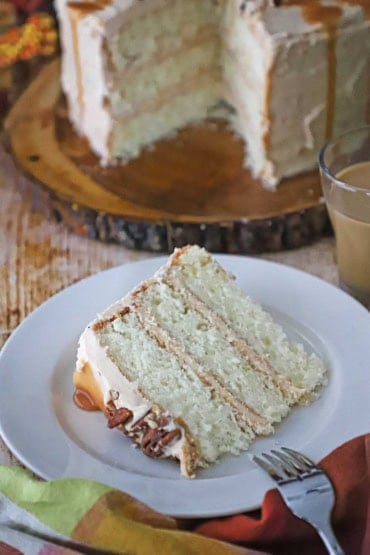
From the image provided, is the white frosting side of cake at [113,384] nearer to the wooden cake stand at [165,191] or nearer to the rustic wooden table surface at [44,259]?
the rustic wooden table surface at [44,259]

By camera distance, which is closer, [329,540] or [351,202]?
[329,540]

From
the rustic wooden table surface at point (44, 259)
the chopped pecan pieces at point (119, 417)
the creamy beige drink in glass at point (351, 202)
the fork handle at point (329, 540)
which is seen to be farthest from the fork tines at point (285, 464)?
the rustic wooden table surface at point (44, 259)

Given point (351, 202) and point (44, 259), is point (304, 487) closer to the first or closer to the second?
point (351, 202)

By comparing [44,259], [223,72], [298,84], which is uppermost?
[298,84]

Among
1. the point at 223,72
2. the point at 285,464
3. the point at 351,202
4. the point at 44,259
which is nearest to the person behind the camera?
the point at 285,464

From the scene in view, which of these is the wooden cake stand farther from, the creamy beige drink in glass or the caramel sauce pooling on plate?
the caramel sauce pooling on plate

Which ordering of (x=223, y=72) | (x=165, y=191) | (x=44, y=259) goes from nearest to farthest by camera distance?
(x=44, y=259), (x=165, y=191), (x=223, y=72)

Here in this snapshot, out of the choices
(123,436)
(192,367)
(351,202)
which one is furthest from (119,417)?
(351,202)
